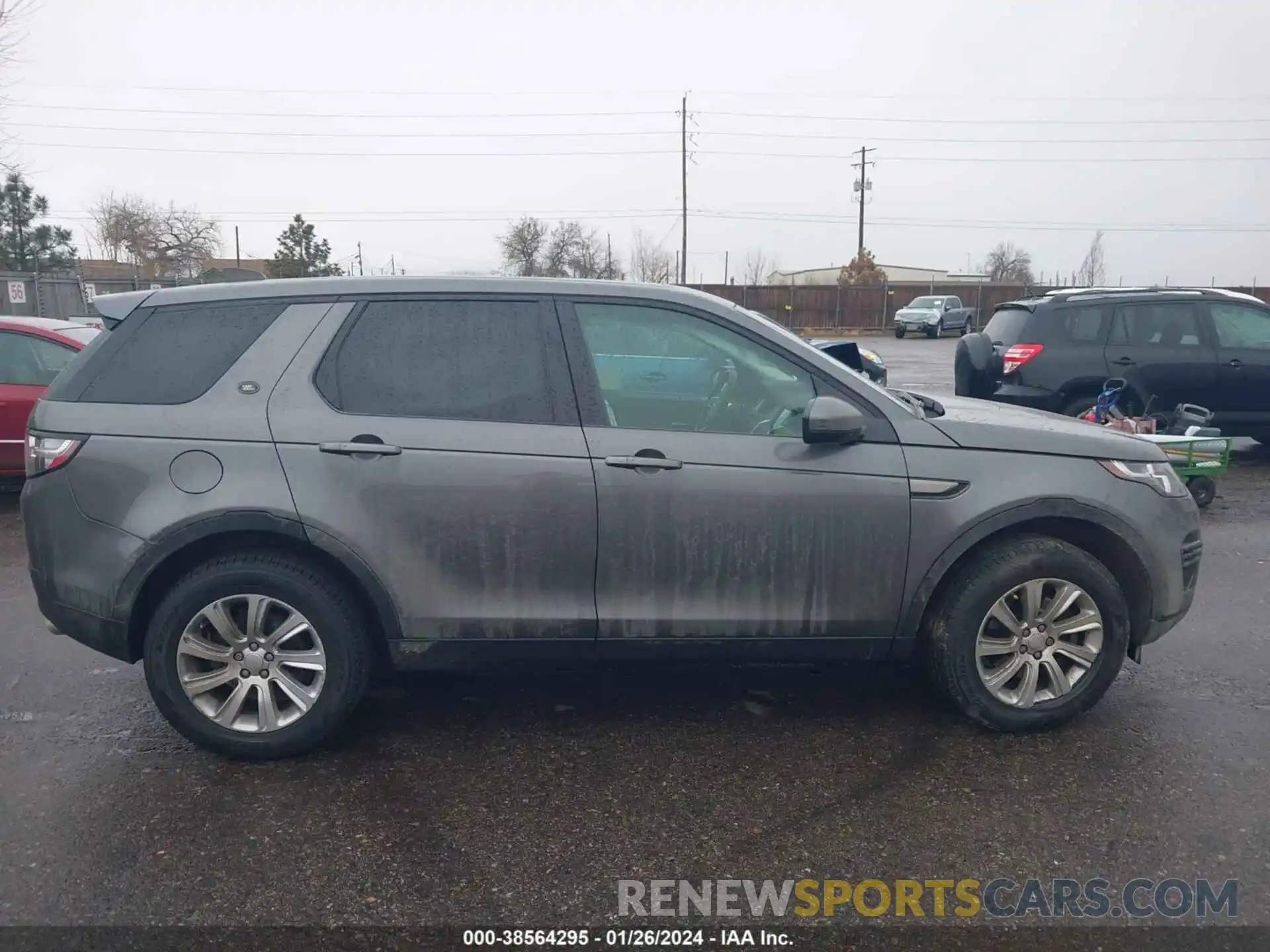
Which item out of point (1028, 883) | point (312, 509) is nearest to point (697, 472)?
point (312, 509)

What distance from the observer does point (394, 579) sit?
3639 mm

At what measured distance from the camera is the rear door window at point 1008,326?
9.69m

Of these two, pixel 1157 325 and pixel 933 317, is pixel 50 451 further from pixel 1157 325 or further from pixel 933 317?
pixel 933 317

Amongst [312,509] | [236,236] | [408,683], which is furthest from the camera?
[236,236]

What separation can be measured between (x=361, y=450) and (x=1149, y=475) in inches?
124

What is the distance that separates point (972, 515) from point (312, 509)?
2.50m

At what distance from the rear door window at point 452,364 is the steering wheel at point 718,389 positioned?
20.0 inches

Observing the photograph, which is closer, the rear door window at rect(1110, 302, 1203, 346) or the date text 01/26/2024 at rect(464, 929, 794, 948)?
the date text 01/26/2024 at rect(464, 929, 794, 948)

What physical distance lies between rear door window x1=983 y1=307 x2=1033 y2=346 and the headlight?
5882 mm

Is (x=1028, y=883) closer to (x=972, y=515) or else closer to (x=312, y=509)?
(x=972, y=515)

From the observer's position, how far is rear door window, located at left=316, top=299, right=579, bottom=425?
12.1ft

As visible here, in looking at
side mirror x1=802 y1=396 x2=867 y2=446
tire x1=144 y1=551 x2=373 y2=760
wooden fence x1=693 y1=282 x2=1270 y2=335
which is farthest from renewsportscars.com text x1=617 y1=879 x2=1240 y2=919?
wooden fence x1=693 y1=282 x2=1270 y2=335

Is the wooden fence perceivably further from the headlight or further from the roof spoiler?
the roof spoiler

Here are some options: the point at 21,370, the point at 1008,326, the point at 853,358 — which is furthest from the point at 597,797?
the point at 1008,326
